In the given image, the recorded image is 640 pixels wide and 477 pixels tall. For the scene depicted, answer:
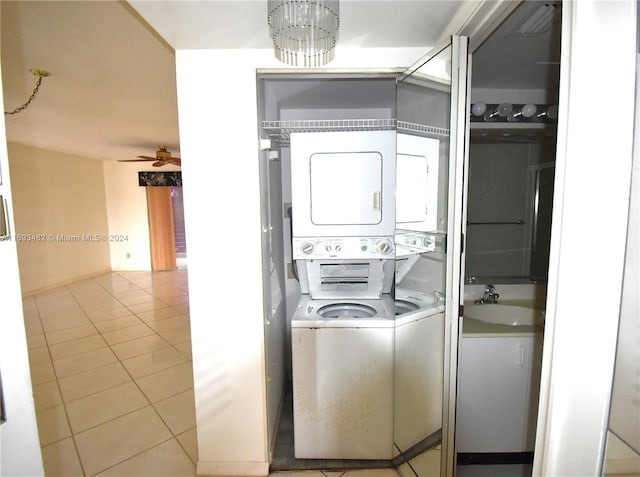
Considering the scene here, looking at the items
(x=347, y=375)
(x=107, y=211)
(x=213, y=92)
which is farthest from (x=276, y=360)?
(x=107, y=211)

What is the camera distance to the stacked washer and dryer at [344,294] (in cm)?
164

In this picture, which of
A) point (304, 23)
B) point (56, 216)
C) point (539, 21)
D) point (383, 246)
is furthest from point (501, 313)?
point (56, 216)

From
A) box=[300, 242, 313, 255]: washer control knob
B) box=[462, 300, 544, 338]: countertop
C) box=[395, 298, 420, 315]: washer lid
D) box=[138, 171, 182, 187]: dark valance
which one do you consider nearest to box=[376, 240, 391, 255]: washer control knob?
box=[395, 298, 420, 315]: washer lid

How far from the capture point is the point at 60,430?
6.62 feet

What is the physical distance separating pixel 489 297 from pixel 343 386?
1.19 meters

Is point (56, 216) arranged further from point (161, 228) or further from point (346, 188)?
point (346, 188)

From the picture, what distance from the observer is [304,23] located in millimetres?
1042

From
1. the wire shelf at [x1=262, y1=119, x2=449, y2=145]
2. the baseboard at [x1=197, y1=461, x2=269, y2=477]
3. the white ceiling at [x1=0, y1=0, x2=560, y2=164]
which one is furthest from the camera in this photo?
the baseboard at [x1=197, y1=461, x2=269, y2=477]

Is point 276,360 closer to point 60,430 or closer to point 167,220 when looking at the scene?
point 60,430

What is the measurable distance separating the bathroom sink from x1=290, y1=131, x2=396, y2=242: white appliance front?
2.72 ft

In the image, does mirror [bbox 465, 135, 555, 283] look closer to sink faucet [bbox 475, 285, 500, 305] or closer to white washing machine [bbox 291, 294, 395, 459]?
sink faucet [bbox 475, 285, 500, 305]

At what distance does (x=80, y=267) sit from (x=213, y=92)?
6.20 metres

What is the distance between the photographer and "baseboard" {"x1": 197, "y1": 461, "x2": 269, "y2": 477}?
162cm

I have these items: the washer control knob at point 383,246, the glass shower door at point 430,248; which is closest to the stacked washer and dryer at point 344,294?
the washer control knob at point 383,246
